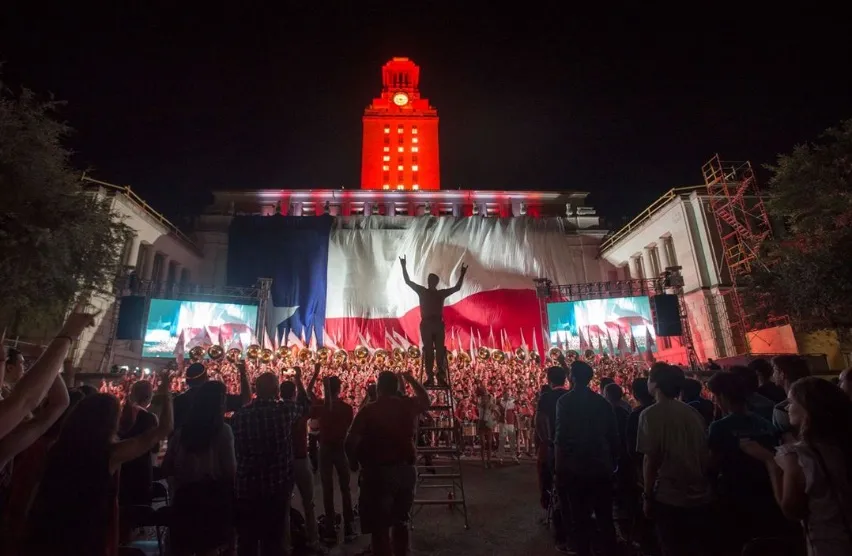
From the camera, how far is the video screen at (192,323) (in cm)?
2041

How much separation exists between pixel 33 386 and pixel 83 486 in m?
0.80

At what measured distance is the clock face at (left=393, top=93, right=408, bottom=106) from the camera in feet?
201

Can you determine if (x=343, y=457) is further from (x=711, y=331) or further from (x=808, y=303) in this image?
(x=711, y=331)

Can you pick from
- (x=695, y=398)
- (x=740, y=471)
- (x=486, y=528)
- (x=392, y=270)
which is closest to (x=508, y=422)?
(x=486, y=528)

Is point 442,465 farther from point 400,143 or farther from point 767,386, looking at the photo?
point 400,143

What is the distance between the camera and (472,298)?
2838cm

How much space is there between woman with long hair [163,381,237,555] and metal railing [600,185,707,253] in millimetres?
29000

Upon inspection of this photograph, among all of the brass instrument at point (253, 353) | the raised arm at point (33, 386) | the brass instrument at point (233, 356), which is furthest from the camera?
the brass instrument at point (253, 353)

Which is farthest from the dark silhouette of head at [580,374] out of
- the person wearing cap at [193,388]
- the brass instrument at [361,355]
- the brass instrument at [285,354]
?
the brass instrument at [285,354]

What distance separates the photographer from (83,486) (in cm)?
233

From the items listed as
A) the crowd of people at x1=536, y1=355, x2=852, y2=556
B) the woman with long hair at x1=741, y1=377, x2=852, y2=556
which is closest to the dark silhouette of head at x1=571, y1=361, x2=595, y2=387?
the crowd of people at x1=536, y1=355, x2=852, y2=556

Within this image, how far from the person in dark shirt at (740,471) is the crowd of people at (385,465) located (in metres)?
0.01

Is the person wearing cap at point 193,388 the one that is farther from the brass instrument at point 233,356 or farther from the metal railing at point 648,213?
the metal railing at point 648,213

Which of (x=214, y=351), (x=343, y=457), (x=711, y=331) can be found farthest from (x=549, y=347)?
(x=343, y=457)
